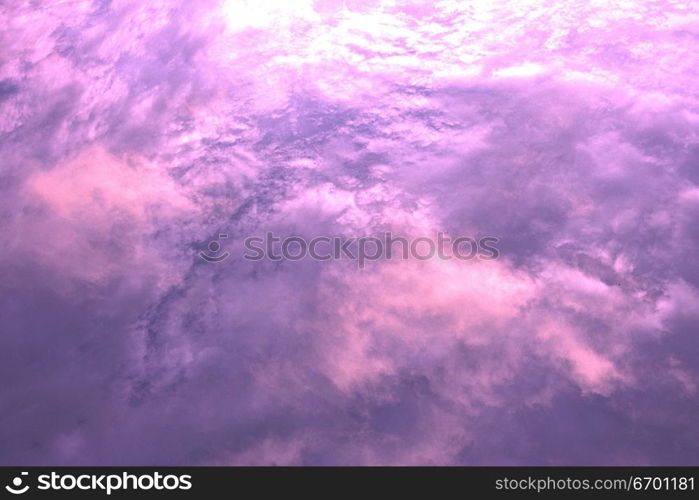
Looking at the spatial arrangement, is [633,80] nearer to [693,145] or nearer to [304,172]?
[693,145]

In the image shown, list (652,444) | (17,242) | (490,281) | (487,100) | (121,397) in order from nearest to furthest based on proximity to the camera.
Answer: (652,444), (121,397), (490,281), (17,242), (487,100)

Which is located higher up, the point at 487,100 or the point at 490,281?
the point at 487,100

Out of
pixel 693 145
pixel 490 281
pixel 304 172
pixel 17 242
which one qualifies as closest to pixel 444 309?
pixel 490 281

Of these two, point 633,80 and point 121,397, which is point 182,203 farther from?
point 633,80

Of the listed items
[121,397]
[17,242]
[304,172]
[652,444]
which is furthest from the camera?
[304,172]

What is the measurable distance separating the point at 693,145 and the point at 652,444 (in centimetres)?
217

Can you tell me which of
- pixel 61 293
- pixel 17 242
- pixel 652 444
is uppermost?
pixel 17 242

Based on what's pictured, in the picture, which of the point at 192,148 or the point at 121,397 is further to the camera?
the point at 192,148

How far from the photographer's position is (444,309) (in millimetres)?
2793

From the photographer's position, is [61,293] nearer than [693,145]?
Yes

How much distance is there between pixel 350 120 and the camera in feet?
12.6

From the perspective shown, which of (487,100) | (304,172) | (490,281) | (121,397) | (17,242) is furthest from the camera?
(487,100)

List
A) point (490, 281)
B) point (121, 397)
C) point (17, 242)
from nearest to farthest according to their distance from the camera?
point (121, 397), point (490, 281), point (17, 242)

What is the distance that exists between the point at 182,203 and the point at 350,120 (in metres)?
1.46
